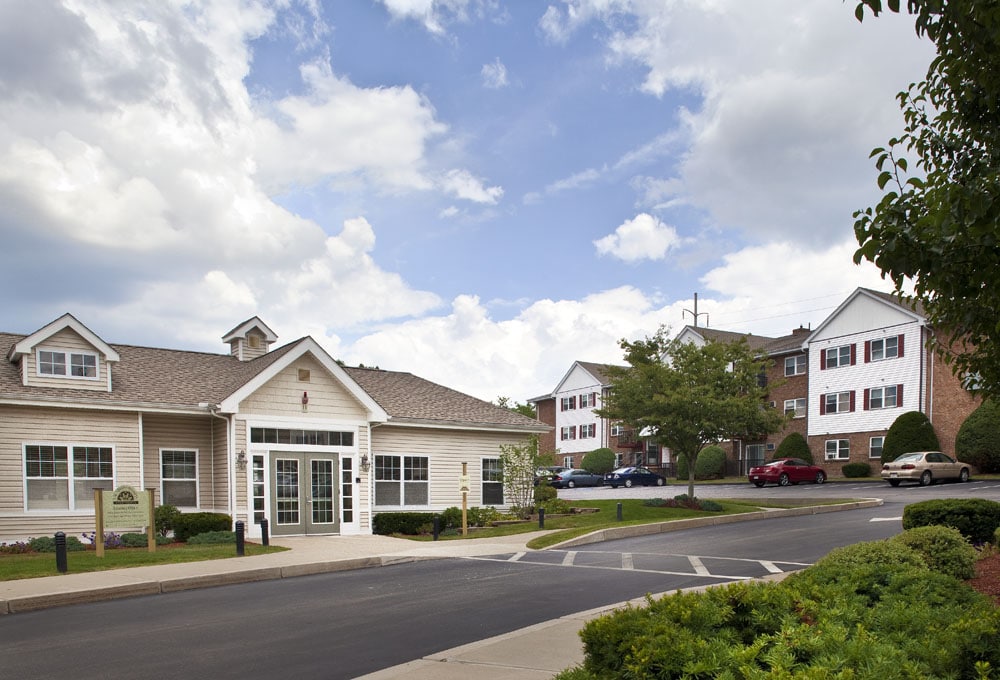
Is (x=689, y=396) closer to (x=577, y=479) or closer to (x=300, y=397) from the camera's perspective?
(x=300, y=397)

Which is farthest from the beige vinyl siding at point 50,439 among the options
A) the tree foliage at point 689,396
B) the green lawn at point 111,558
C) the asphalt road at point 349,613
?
the tree foliage at point 689,396

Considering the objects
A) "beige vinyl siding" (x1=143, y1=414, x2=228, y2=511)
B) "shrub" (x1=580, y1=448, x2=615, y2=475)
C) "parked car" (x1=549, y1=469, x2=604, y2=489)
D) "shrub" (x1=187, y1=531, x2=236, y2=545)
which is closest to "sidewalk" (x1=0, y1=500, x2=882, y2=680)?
"shrub" (x1=187, y1=531, x2=236, y2=545)

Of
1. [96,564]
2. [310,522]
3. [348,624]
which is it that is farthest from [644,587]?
[310,522]

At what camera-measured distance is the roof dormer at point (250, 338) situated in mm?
28312

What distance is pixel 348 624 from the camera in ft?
32.7

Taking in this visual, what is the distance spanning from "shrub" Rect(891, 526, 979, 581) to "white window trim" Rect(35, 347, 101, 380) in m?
19.6

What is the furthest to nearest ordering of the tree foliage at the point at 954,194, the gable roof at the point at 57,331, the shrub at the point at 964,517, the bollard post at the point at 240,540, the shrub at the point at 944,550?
the gable roof at the point at 57,331
the bollard post at the point at 240,540
the shrub at the point at 964,517
the shrub at the point at 944,550
the tree foliage at the point at 954,194

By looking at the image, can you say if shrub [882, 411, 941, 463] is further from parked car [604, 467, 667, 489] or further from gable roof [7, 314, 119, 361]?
gable roof [7, 314, 119, 361]

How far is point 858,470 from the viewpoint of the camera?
46.6 metres

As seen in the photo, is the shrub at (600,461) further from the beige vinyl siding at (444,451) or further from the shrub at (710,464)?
the beige vinyl siding at (444,451)

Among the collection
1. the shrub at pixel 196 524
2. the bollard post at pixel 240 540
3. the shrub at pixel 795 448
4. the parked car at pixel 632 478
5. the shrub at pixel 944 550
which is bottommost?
the parked car at pixel 632 478

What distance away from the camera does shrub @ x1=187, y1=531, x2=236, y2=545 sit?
66.8 ft

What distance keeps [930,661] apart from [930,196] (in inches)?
139

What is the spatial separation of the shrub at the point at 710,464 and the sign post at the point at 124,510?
41.6 m
